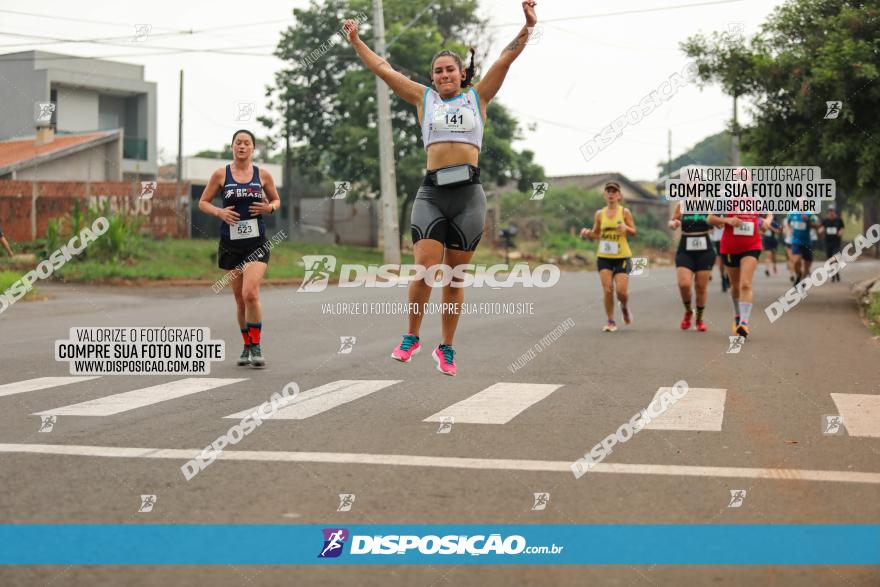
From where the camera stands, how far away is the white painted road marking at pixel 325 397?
299 inches

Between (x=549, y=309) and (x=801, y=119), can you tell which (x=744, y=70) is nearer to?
(x=801, y=119)

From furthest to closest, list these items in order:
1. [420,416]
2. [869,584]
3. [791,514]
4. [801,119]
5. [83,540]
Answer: [801,119]
[420,416]
[791,514]
[83,540]
[869,584]

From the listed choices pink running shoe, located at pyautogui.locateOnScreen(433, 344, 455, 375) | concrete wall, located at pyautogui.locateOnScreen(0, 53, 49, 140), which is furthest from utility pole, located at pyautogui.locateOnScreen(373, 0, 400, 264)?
pink running shoe, located at pyautogui.locateOnScreen(433, 344, 455, 375)

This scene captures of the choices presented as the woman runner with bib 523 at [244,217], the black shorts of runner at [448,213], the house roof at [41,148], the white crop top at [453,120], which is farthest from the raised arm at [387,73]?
the house roof at [41,148]

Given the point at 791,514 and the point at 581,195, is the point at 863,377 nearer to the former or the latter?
the point at 791,514

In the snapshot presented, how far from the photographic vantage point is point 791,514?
16.0ft

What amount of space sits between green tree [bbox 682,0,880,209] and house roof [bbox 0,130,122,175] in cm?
2394

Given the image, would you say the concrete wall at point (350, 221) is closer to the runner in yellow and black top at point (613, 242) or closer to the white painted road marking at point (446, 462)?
the runner in yellow and black top at point (613, 242)

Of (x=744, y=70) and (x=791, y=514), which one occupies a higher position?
(x=744, y=70)

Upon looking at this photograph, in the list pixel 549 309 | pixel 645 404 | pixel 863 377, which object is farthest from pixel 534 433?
pixel 549 309

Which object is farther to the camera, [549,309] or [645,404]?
[549,309]

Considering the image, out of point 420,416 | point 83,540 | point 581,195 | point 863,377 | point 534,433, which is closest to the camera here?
point 83,540

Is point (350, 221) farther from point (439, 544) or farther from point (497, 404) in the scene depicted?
point (439, 544)

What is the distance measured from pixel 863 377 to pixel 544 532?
626 cm
